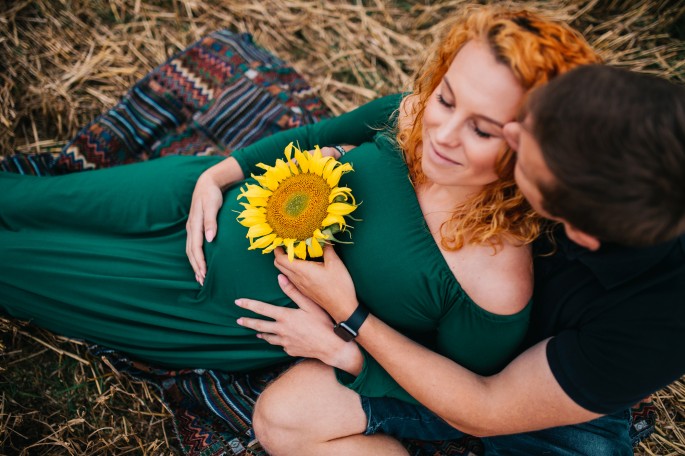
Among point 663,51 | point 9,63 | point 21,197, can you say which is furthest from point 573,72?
point 9,63

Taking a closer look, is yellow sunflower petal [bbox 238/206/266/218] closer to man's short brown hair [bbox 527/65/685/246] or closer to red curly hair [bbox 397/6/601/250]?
red curly hair [bbox 397/6/601/250]

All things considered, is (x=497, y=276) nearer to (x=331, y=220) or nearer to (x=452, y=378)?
(x=452, y=378)

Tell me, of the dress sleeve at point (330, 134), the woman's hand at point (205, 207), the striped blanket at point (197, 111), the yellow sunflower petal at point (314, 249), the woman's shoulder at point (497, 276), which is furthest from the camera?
the striped blanket at point (197, 111)

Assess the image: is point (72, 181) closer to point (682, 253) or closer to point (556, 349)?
point (556, 349)

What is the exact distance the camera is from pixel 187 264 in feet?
8.54

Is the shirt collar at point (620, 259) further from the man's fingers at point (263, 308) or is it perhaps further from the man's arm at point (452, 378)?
the man's fingers at point (263, 308)

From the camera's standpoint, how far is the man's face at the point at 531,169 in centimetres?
150

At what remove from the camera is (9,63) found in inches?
144

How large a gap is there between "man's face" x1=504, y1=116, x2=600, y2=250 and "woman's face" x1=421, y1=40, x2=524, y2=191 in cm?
8

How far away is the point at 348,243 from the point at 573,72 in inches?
40.7

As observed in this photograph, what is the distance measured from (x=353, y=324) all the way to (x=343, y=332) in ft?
0.25

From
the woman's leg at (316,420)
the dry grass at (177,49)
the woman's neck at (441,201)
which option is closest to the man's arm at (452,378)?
the woman's leg at (316,420)

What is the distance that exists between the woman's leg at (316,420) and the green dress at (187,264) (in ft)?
0.43

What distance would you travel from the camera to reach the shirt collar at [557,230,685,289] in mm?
1616
